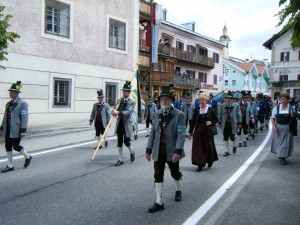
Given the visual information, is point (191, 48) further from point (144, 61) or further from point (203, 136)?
point (203, 136)

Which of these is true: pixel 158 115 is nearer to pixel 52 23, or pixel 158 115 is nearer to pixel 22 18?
pixel 22 18

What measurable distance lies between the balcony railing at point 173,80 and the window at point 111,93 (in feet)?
37.0

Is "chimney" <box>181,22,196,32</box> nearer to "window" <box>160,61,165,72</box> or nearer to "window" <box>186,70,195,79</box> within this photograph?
"window" <box>186,70,195,79</box>

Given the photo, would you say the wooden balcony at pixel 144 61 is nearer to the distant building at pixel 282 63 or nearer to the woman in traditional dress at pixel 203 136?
the woman in traditional dress at pixel 203 136

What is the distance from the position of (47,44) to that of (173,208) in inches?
549

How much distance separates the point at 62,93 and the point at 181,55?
77.9 ft

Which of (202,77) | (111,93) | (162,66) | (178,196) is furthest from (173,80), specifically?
(178,196)

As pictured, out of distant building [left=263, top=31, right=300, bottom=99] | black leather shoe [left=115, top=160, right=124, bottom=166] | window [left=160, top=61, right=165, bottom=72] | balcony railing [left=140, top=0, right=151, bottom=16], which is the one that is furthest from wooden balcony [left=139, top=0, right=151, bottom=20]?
distant building [left=263, top=31, right=300, bottom=99]

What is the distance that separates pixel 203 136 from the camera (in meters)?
7.96

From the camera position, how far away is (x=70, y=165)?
8320 mm

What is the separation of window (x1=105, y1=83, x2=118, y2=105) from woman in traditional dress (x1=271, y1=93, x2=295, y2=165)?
13648 millimetres

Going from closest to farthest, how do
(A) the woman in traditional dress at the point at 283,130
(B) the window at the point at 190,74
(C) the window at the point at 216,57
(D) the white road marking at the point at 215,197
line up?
(D) the white road marking at the point at 215,197, (A) the woman in traditional dress at the point at 283,130, (B) the window at the point at 190,74, (C) the window at the point at 216,57

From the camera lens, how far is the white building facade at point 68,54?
15.7 metres

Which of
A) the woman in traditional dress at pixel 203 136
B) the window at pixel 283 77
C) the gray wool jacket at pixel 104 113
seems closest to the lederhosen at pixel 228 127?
the woman in traditional dress at pixel 203 136
